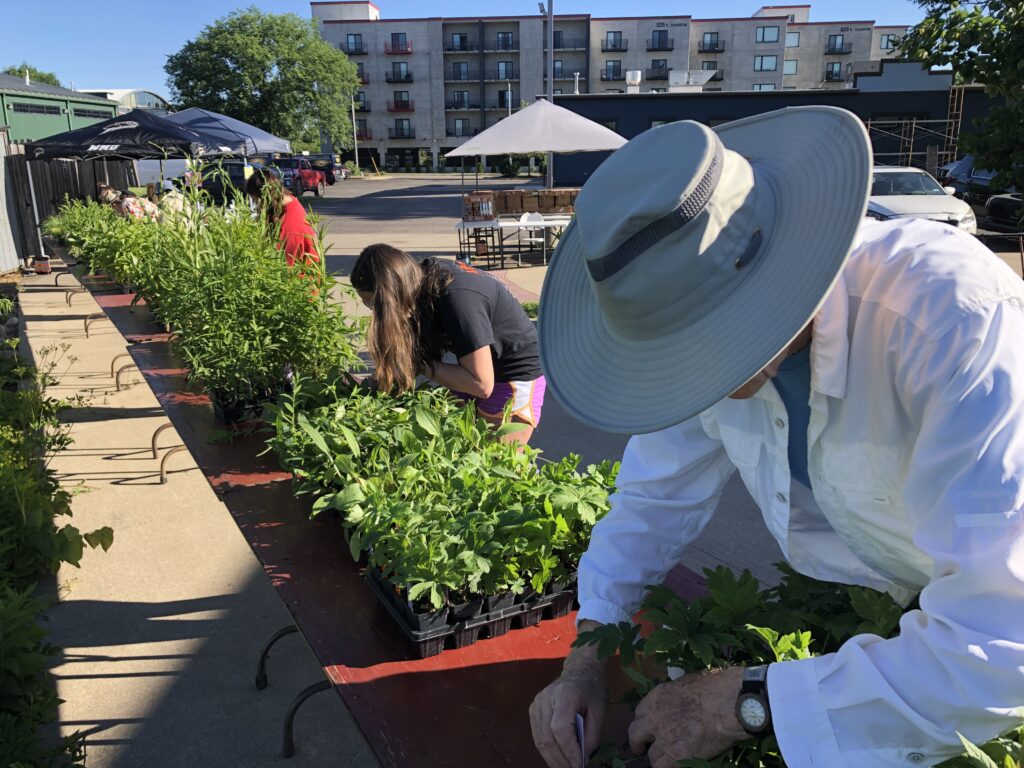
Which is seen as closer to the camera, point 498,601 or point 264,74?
point 498,601

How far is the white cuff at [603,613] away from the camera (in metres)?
1.42

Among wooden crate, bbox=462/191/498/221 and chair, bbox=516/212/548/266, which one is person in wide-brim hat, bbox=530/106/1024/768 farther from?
wooden crate, bbox=462/191/498/221

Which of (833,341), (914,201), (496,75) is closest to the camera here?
(833,341)

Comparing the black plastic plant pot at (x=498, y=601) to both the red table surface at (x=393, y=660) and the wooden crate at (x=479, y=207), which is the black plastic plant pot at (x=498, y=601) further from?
the wooden crate at (x=479, y=207)

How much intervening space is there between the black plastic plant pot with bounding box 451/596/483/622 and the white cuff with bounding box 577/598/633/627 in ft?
1.13

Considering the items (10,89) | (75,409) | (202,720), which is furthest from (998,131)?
(10,89)

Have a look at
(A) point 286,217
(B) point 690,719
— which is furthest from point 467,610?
(A) point 286,217

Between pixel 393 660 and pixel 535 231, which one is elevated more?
pixel 393 660

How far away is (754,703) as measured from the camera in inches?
40.8

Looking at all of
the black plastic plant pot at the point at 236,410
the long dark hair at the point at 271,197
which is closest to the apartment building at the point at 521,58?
the long dark hair at the point at 271,197

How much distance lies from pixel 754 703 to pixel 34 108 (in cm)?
3117

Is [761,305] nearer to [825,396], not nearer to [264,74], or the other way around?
[825,396]

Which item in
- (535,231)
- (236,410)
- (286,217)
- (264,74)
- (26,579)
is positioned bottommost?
(26,579)

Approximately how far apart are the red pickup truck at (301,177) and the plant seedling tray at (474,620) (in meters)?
33.1
